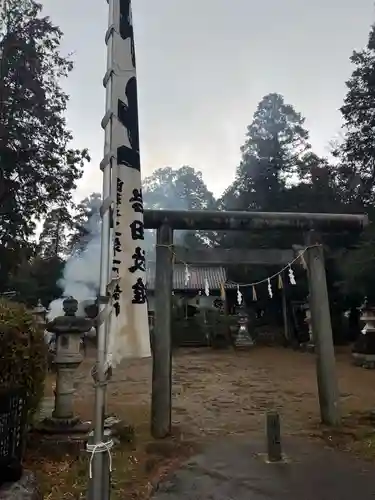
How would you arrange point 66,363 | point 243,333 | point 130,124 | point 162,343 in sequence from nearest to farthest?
point 130,124 < point 66,363 < point 162,343 < point 243,333

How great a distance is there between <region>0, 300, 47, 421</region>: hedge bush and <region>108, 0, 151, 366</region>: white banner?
4.51 ft

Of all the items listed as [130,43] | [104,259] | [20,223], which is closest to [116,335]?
[104,259]

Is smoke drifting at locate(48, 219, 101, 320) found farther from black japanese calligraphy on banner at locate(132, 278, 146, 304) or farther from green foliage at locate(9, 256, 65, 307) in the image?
black japanese calligraphy on banner at locate(132, 278, 146, 304)

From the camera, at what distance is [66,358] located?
5543mm

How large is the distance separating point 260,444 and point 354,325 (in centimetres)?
1848

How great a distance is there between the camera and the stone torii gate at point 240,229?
21.7 feet

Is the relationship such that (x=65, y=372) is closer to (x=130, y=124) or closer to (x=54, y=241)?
(x=130, y=124)

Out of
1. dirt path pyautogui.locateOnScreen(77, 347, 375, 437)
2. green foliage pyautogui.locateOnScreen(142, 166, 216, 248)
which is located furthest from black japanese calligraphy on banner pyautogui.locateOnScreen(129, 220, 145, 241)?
green foliage pyautogui.locateOnScreen(142, 166, 216, 248)

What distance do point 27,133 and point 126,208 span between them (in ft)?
38.7

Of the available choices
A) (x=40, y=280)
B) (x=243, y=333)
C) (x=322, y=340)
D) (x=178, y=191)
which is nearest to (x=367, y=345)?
(x=243, y=333)

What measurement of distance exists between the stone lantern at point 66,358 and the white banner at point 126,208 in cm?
217

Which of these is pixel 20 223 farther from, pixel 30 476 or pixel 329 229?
pixel 30 476

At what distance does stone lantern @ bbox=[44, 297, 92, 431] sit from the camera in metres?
5.47

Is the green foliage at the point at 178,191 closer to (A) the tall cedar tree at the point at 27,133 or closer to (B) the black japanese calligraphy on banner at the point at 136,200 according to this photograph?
(A) the tall cedar tree at the point at 27,133
